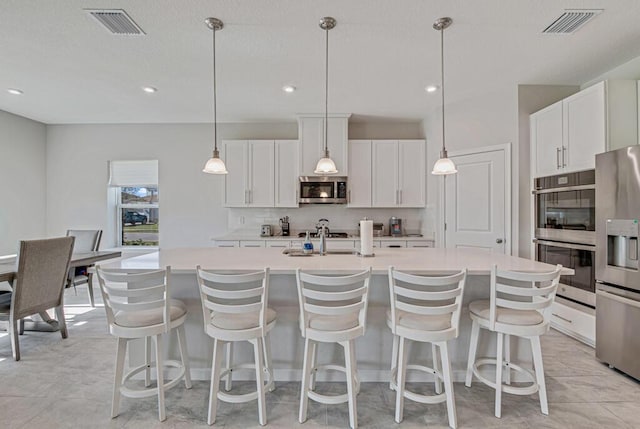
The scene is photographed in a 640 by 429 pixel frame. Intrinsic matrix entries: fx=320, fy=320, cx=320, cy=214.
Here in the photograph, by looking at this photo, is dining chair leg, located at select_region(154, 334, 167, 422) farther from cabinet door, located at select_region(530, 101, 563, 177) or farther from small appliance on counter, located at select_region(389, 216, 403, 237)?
cabinet door, located at select_region(530, 101, 563, 177)

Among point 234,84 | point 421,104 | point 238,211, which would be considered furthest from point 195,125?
point 421,104

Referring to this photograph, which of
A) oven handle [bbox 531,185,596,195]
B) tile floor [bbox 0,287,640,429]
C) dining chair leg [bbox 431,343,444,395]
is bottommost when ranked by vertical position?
tile floor [bbox 0,287,640,429]

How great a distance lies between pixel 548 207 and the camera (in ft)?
10.9

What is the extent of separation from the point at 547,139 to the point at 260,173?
140 inches

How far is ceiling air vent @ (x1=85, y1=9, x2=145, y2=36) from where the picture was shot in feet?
7.36

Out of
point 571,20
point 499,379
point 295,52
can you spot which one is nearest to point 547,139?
point 571,20

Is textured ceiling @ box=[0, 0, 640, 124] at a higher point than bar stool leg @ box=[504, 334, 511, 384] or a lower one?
higher

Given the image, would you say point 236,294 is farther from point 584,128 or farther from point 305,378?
point 584,128

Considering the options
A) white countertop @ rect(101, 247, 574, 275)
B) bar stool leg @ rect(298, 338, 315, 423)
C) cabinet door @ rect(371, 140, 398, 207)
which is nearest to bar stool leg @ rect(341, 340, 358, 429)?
bar stool leg @ rect(298, 338, 315, 423)

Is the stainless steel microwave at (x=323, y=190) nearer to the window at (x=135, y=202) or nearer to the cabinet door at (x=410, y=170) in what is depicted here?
the cabinet door at (x=410, y=170)

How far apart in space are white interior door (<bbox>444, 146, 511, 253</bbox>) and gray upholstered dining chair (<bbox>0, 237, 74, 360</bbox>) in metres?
4.30

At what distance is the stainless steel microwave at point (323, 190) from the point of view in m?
4.67

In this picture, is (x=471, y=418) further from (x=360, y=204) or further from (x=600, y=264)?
(x=360, y=204)

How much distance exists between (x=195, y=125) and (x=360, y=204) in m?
2.93
